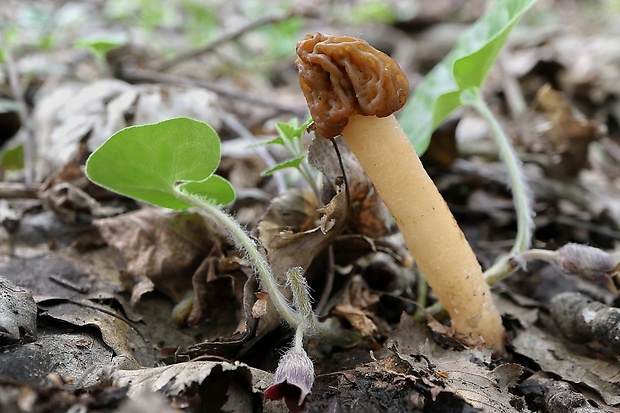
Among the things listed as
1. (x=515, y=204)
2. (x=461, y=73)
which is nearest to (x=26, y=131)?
(x=461, y=73)

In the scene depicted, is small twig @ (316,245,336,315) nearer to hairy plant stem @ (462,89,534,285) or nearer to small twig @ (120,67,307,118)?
hairy plant stem @ (462,89,534,285)

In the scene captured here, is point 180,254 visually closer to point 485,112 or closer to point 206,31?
point 485,112

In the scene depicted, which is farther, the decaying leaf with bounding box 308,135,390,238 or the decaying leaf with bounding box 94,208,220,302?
the decaying leaf with bounding box 94,208,220,302

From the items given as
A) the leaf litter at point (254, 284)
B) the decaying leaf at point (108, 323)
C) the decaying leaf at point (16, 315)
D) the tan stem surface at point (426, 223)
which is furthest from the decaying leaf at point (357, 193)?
the decaying leaf at point (16, 315)

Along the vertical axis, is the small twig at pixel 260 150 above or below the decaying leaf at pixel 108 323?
above

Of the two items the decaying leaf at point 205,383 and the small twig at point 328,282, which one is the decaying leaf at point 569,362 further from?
the decaying leaf at point 205,383

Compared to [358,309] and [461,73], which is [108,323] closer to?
[358,309]

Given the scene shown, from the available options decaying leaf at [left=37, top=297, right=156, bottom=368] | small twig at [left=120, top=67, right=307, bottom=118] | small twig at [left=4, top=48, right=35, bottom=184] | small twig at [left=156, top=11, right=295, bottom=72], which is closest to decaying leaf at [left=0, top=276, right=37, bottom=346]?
decaying leaf at [left=37, top=297, right=156, bottom=368]

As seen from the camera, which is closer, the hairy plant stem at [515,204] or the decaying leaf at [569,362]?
the decaying leaf at [569,362]
